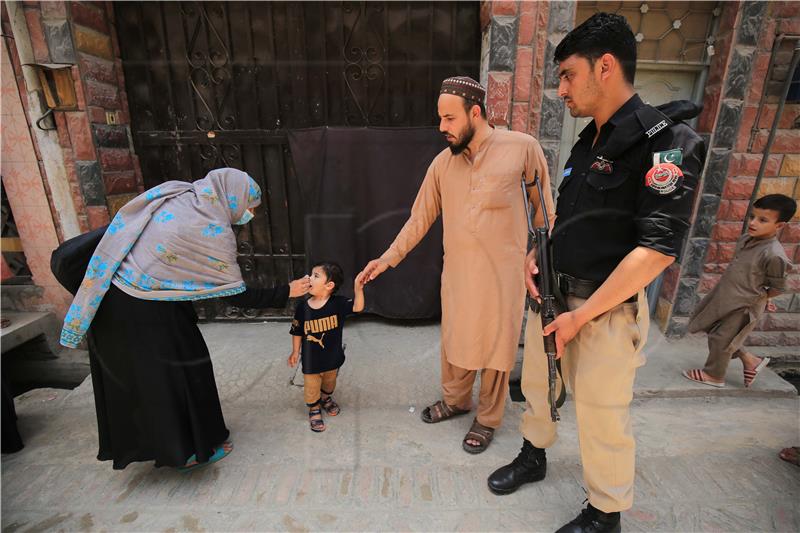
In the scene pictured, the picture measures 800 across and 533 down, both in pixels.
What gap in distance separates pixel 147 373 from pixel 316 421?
3.62 feet

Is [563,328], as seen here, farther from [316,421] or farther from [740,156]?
[740,156]

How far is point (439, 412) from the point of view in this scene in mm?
2844

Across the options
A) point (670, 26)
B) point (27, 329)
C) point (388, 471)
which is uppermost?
point (670, 26)

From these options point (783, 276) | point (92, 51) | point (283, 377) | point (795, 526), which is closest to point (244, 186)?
point (283, 377)

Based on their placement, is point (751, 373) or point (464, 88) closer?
point (464, 88)

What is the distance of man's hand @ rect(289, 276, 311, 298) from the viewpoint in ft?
8.02

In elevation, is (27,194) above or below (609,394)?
above

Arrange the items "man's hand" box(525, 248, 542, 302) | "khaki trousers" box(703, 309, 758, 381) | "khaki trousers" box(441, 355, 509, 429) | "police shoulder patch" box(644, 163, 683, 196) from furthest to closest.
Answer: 1. "khaki trousers" box(703, 309, 758, 381)
2. "khaki trousers" box(441, 355, 509, 429)
3. "man's hand" box(525, 248, 542, 302)
4. "police shoulder patch" box(644, 163, 683, 196)

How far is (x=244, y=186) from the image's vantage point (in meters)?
2.28

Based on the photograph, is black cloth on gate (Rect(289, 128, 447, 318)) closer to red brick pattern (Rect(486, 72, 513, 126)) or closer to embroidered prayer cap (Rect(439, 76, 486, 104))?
red brick pattern (Rect(486, 72, 513, 126))

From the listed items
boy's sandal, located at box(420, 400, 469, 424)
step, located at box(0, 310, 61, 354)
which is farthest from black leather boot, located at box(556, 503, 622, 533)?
step, located at box(0, 310, 61, 354)

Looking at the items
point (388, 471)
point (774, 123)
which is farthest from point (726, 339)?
point (388, 471)

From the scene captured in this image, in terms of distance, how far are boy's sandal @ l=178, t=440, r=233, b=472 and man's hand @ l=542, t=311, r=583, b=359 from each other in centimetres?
207

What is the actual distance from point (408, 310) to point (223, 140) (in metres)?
2.45
